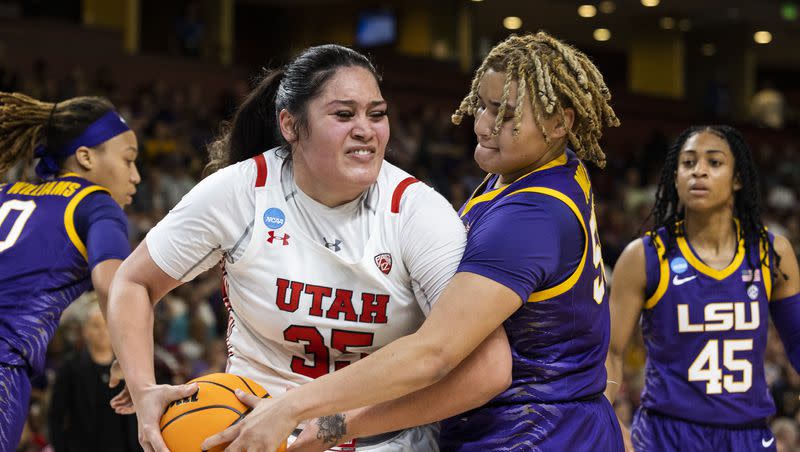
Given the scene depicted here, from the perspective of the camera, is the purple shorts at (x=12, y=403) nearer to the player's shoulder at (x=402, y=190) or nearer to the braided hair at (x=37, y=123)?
the braided hair at (x=37, y=123)

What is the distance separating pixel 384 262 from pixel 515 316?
1.27 feet

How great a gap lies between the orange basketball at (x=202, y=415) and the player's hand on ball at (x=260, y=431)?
0.17 feet

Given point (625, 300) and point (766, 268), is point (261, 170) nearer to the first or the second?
point (625, 300)

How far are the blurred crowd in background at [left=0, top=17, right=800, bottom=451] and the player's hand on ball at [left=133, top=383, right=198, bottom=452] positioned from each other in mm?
1118

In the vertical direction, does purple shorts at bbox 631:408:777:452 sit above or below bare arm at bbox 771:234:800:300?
below

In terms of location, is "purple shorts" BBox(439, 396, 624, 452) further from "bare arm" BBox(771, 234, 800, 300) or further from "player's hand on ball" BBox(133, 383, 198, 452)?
"bare arm" BBox(771, 234, 800, 300)

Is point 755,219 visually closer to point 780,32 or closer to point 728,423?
point 728,423

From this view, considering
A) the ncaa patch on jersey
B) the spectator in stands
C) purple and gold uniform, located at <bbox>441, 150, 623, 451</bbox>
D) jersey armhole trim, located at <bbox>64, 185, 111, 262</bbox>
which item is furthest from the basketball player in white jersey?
the spectator in stands

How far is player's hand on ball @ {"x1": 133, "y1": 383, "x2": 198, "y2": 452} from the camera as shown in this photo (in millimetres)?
2660

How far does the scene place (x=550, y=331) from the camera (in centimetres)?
282

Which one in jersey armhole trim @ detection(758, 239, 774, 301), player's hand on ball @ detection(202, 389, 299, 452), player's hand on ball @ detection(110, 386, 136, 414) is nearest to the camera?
player's hand on ball @ detection(202, 389, 299, 452)

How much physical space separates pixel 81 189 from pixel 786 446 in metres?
6.47

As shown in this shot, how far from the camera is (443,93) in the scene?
58.3 feet

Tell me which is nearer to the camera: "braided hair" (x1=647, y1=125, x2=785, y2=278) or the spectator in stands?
"braided hair" (x1=647, y1=125, x2=785, y2=278)
